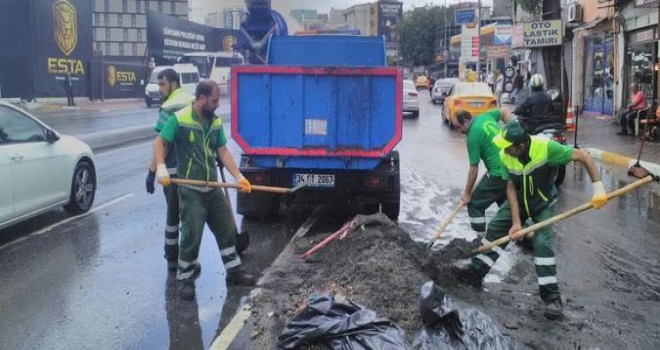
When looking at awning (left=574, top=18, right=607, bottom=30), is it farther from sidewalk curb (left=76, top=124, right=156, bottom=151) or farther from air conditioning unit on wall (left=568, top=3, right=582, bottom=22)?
sidewalk curb (left=76, top=124, right=156, bottom=151)

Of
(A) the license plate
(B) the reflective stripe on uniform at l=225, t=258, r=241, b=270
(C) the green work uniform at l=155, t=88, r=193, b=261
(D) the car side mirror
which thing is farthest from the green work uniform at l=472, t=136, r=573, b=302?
(D) the car side mirror

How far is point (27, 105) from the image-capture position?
34.7m

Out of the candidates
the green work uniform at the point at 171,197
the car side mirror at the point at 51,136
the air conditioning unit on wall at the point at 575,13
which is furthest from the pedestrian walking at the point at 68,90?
the green work uniform at the point at 171,197

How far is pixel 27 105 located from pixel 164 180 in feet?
108

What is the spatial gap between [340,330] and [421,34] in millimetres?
91012

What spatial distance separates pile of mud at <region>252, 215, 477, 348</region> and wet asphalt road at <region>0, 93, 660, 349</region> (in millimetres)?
321

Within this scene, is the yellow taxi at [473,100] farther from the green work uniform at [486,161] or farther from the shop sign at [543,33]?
the green work uniform at [486,161]

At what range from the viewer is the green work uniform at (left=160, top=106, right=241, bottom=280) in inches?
217

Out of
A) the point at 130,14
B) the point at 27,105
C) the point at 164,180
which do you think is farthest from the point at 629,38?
the point at 130,14

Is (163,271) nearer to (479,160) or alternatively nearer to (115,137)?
(479,160)

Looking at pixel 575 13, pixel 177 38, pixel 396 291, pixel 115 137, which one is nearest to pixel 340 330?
A: pixel 396 291

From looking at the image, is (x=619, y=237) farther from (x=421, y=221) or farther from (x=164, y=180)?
(x=164, y=180)

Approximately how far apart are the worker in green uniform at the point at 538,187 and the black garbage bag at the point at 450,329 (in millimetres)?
1175

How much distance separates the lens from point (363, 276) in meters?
5.28
